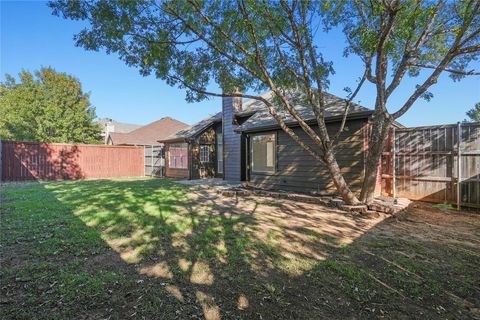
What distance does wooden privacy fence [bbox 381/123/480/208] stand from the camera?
6.32m

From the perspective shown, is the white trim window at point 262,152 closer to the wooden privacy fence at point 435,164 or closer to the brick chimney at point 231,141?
the brick chimney at point 231,141

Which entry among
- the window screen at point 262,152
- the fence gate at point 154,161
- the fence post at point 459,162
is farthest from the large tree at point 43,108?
the fence post at point 459,162

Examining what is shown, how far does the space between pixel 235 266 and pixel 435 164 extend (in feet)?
21.9

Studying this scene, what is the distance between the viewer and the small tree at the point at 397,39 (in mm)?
5066

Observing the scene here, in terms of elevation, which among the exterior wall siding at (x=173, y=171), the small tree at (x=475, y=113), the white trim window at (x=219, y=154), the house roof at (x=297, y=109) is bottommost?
the exterior wall siding at (x=173, y=171)

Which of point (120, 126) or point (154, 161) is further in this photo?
point (120, 126)

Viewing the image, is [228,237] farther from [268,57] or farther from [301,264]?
[268,57]

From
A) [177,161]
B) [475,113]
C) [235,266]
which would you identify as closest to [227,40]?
[235,266]

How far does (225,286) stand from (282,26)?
232 inches

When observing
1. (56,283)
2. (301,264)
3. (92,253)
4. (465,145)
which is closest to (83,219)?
(92,253)

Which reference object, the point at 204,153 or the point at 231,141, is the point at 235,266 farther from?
the point at 204,153

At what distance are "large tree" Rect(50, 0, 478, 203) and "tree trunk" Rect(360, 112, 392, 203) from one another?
0.12 feet

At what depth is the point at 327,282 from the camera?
2865 mm

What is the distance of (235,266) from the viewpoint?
3234mm
